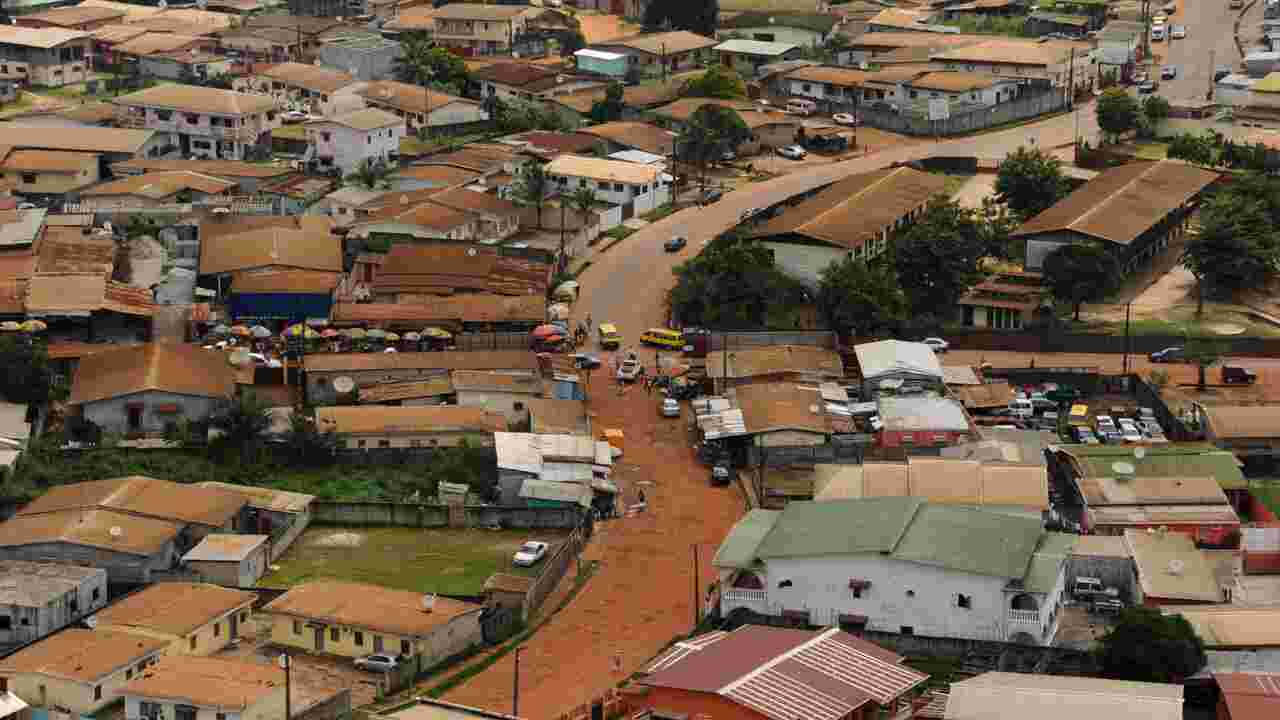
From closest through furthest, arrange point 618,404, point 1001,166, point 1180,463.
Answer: point 1180,463 < point 618,404 < point 1001,166

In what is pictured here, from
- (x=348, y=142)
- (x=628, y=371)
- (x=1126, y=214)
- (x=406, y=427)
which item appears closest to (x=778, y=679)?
(x=406, y=427)

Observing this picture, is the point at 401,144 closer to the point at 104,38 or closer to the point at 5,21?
the point at 104,38

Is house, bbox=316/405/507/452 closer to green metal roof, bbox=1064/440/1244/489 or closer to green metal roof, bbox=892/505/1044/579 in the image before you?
green metal roof, bbox=892/505/1044/579

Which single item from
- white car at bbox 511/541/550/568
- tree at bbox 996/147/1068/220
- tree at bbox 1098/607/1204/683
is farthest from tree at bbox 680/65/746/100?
tree at bbox 1098/607/1204/683

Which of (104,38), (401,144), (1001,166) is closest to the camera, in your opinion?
(1001,166)

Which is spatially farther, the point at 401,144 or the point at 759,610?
the point at 401,144

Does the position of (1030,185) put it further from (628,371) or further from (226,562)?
(226,562)

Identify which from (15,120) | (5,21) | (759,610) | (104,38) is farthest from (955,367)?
(5,21)
